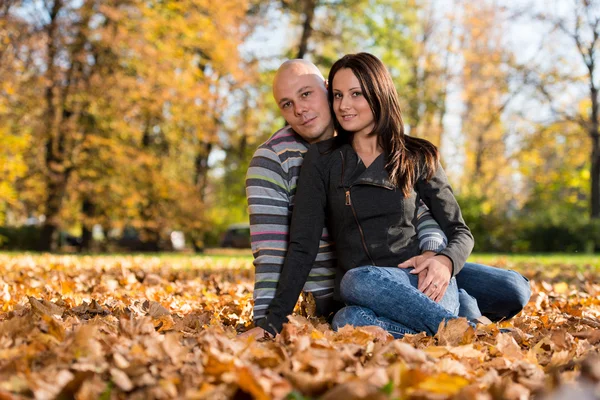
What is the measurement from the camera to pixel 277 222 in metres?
3.26

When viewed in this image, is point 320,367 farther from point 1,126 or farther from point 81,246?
point 81,246

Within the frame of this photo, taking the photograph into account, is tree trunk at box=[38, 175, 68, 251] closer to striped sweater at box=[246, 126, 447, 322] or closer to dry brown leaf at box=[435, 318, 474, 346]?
striped sweater at box=[246, 126, 447, 322]

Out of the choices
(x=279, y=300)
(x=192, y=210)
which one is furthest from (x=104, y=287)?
(x=192, y=210)

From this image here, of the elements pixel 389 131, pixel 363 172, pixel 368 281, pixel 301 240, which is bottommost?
pixel 368 281

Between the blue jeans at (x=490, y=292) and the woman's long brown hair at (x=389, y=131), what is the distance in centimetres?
65

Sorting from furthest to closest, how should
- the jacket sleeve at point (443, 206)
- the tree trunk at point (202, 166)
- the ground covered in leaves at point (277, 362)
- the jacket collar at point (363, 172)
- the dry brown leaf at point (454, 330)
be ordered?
the tree trunk at point (202, 166) → the jacket sleeve at point (443, 206) → the jacket collar at point (363, 172) → the dry brown leaf at point (454, 330) → the ground covered in leaves at point (277, 362)

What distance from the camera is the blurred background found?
13.3 m

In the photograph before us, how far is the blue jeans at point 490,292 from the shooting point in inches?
131

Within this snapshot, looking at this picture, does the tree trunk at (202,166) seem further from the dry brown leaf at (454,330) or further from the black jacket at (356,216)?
the dry brown leaf at (454,330)

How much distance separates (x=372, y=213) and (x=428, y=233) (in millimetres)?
341

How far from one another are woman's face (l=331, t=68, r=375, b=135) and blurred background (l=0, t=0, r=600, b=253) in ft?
26.2

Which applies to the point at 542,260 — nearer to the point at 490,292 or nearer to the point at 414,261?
the point at 490,292

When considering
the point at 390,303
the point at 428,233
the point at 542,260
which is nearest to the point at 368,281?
the point at 390,303

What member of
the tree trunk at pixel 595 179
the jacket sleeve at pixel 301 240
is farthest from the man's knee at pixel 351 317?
the tree trunk at pixel 595 179
